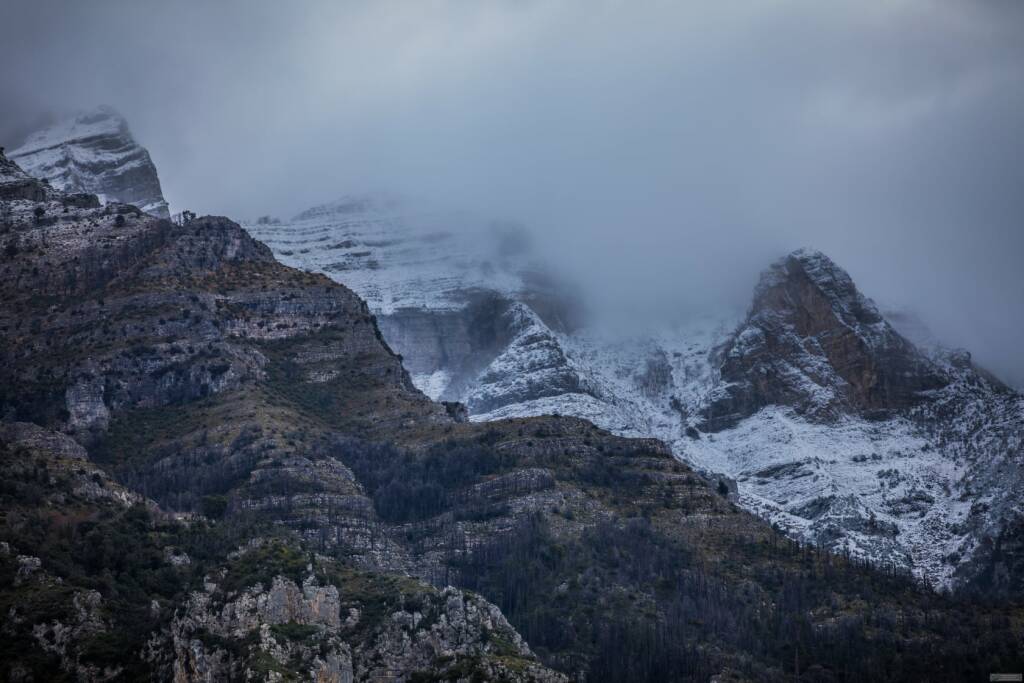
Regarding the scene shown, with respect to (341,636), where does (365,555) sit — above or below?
above

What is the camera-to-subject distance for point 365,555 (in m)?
163

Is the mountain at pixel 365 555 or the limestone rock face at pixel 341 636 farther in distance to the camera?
the mountain at pixel 365 555

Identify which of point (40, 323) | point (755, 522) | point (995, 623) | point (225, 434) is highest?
point (40, 323)

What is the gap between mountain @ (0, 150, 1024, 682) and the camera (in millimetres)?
133875

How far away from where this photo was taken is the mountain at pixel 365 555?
13388 centimetres

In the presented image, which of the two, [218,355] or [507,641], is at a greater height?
[218,355]

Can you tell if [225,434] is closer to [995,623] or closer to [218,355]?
[218,355]

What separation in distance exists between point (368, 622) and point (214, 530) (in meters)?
20.7

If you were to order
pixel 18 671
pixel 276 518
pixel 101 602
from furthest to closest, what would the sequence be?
1. pixel 276 518
2. pixel 101 602
3. pixel 18 671

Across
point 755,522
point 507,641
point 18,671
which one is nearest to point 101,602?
point 18,671

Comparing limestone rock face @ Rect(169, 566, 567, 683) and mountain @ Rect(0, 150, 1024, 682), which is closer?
limestone rock face @ Rect(169, 566, 567, 683)

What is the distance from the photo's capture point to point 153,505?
Answer: 158 metres

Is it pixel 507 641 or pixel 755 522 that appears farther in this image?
pixel 755 522

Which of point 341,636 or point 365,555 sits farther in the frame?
point 365,555
